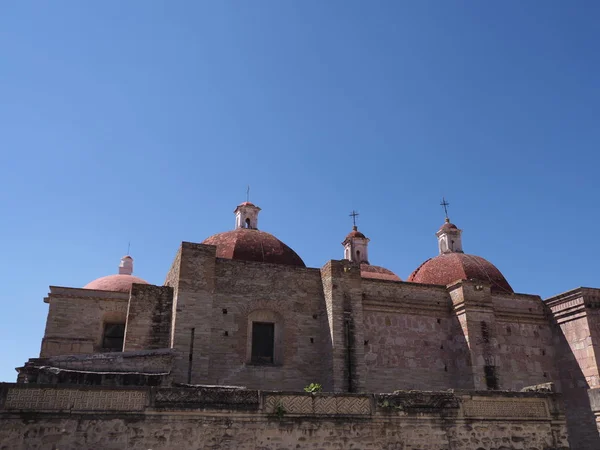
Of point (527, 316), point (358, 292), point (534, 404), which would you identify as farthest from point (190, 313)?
point (527, 316)

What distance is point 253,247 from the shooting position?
62.2 ft

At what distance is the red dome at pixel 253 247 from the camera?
1862 cm

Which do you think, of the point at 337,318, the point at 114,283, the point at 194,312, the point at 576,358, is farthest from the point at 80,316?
the point at 576,358

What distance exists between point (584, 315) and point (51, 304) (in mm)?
17147

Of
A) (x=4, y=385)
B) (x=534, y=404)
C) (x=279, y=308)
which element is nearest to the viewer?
(x=4, y=385)

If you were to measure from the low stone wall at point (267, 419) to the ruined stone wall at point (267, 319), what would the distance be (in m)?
4.88

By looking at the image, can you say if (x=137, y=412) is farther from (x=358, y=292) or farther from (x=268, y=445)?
(x=358, y=292)

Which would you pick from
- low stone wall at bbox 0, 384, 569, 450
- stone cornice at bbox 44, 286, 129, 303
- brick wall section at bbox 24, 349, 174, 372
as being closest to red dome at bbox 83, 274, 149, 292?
stone cornice at bbox 44, 286, 129, 303

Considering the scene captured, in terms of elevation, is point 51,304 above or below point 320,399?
above

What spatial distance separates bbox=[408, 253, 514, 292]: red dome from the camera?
20828 mm

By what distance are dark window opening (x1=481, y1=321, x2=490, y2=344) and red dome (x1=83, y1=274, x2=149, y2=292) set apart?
11.7m

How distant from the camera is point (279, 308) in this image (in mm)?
16156

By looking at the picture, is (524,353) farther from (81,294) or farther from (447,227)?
(81,294)

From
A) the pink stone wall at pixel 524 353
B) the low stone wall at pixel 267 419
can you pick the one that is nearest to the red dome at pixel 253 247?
the pink stone wall at pixel 524 353
